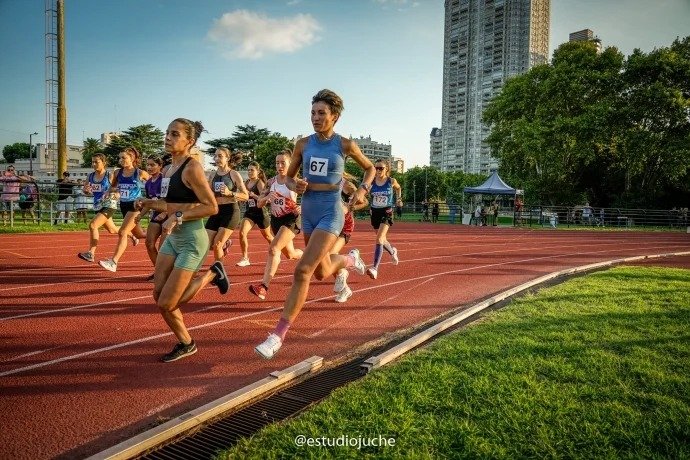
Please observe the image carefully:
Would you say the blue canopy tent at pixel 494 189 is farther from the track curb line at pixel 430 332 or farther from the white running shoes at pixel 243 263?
the white running shoes at pixel 243 263

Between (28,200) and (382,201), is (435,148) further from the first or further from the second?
(382,201)

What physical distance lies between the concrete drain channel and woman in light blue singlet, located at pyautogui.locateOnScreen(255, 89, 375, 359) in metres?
0.65

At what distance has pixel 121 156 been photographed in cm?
809

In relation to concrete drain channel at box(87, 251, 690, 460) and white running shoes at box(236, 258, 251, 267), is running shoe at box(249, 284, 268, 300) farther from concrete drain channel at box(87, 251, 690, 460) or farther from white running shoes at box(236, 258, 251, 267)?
white running shoes at box(236, 258, 251, 267)

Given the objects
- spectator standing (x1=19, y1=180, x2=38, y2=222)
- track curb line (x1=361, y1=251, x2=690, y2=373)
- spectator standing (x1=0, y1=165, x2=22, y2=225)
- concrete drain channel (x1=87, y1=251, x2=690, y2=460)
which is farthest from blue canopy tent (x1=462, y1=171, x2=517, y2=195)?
concrete drain channel (x1=87, y1=251, x2=690, y2=460)

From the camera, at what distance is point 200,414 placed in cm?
286

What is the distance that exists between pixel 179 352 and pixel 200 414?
124 cm

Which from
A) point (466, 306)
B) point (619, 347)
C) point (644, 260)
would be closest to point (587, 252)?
point (644, 260)

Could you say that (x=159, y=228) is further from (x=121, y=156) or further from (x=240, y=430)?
(x=240, y=430)

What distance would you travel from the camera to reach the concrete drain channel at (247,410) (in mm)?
2535

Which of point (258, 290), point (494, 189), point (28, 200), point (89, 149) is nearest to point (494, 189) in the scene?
point (494, 189)

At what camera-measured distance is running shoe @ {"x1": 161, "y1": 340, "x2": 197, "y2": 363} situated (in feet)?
12.8

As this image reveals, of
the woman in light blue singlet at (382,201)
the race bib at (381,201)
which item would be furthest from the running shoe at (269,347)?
the race bib at (381,201)

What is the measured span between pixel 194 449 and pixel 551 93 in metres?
39.0
